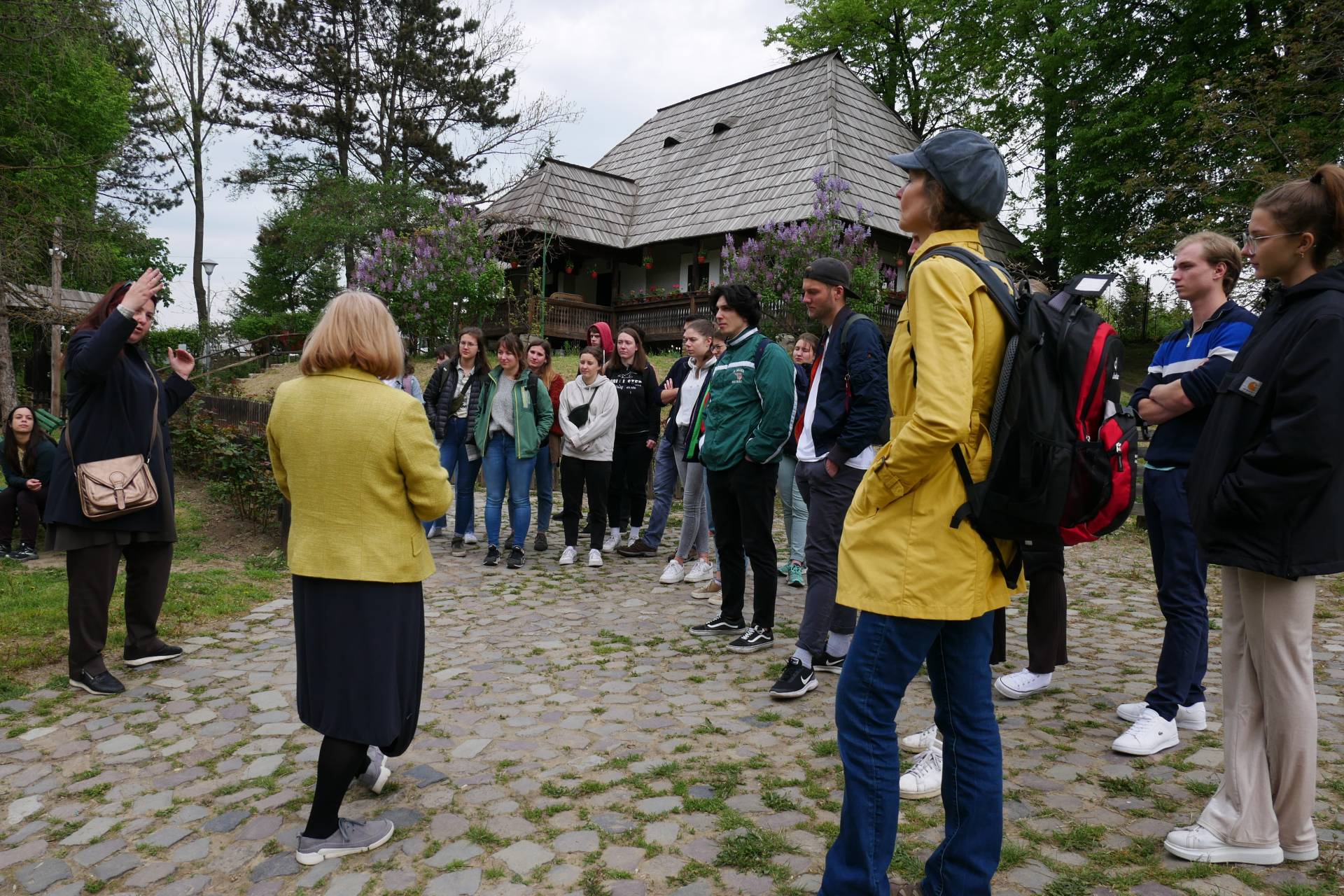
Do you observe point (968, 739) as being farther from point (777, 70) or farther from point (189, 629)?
point (777, 70)

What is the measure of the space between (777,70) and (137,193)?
28.3 meters

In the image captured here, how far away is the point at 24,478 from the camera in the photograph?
825 centimetres

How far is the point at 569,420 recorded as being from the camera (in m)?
7.63

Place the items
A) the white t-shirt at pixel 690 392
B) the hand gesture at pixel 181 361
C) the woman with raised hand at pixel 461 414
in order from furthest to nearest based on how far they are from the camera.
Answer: the woman with raised hand at pixel 461 414, the white t-shirt at pixel 690 392, the hand gesture at pixel 181 361

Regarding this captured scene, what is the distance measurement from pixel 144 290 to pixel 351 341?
2190 millimetres

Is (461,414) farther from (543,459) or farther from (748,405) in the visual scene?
(748,405)

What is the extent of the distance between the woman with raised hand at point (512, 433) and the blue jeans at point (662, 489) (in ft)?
3.75

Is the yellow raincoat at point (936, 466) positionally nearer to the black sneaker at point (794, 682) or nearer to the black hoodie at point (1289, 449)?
the black hoodie at point (1289, 449)

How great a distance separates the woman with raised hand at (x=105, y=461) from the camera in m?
4.19

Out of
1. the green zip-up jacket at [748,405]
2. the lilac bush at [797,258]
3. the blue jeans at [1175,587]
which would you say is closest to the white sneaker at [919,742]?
the blue jeans at [1175,587]

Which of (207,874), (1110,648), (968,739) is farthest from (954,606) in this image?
(1110,648)

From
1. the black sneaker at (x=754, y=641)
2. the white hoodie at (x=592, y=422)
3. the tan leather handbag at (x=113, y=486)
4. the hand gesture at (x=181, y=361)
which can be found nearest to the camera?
the tan leather handbag at (x=113, y=486)

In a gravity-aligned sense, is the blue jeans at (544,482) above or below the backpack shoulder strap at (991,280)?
below

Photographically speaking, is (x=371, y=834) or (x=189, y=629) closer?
(x=371, y=834)
